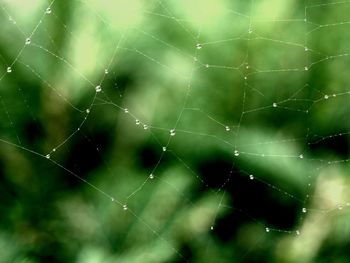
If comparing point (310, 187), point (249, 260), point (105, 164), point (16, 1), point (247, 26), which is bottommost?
point (249, 260)

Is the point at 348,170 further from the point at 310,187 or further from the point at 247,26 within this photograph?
the point at 247,26

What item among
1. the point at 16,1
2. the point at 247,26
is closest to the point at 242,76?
the point at 247,26

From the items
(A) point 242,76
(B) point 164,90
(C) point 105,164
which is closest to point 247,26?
(A) point 242,76

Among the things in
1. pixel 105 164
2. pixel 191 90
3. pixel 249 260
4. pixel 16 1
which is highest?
pixel 16 1

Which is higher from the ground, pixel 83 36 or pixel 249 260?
pixel 83 36

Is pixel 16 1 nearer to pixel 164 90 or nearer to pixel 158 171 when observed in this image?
pixel 164 90

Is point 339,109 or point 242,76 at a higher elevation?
point 242,76
